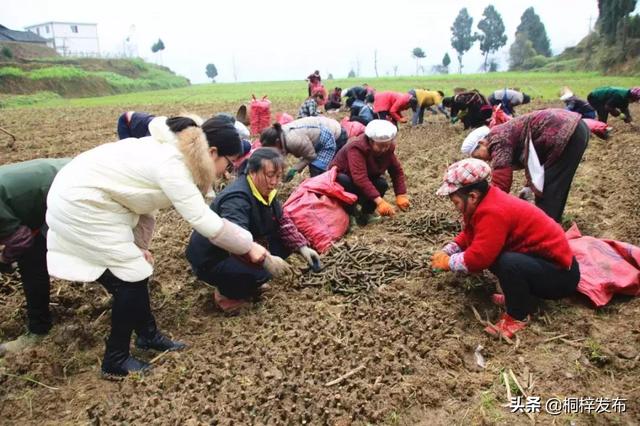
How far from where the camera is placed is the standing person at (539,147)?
3.82 meters

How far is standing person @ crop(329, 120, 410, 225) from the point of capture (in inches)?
181

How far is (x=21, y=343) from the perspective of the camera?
3.15 meters

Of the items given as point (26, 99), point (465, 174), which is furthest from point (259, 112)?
point (26, 99)

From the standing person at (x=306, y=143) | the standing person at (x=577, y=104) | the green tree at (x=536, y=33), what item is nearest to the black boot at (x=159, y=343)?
the standing person at (x=306, y=143)

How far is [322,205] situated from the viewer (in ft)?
14.6

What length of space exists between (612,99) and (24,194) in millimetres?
9310

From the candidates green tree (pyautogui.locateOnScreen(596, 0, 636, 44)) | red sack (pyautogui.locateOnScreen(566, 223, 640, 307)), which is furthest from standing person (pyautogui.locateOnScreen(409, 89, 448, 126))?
green tree (pyautogui.locateOnScreen(596, 0, 636, 44))

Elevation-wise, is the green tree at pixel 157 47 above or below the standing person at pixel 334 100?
above

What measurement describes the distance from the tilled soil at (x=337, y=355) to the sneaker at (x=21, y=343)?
8 cm

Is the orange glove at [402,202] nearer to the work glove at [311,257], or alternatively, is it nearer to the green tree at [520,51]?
the work glove at [311,257]

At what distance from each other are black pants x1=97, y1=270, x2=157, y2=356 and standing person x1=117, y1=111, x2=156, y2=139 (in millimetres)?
2122

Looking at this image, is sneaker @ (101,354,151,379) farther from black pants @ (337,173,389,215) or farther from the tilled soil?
black pants @ (337,173,389,215)

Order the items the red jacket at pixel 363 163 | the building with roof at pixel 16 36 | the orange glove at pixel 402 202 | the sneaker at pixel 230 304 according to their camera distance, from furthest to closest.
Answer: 1. the building with roof at pixel 16 36
2. the orange glove at pixel 402 202
3. the red jacket at pixel 363 163
4. the sneaker at pixel 230 304

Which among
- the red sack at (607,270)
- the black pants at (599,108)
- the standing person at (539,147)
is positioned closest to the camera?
the red sack at (607,270)
